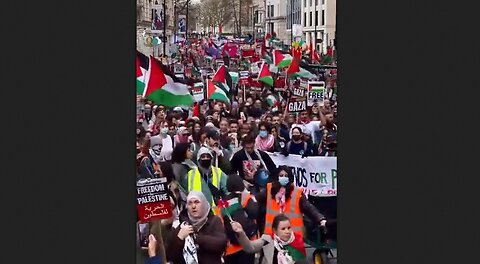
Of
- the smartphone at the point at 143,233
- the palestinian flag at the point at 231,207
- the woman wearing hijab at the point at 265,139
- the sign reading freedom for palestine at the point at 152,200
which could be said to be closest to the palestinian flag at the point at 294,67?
the woman wearing hijab at the point at 265,139

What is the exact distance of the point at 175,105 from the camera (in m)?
8.62

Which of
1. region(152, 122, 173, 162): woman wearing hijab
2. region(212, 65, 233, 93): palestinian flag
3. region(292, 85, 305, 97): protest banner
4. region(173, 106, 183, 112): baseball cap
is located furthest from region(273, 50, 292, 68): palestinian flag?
region(152, 122, 173, 162): woman wearing hijab

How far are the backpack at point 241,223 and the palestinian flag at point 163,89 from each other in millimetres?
1406

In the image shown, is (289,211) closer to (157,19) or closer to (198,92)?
(198,92)

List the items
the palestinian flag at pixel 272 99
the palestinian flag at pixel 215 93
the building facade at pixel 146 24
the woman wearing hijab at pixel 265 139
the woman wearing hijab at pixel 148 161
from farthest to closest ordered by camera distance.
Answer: the palestinian flag at pixel 272 99 < the palestinian flag at pixel 215 93 < the woman wearing hijab at pixel 265 139 < the woman wearing hijab at pixel 148 161 < the building facade at pixel 146 24

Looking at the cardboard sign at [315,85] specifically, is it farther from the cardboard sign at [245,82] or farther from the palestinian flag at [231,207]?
the palestinian flag at [231,207]

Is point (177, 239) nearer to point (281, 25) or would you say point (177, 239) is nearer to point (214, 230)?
point (214, 230)

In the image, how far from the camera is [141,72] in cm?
841

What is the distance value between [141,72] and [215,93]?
935mm

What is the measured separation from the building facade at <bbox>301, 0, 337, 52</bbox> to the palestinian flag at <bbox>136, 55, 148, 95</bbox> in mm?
1927

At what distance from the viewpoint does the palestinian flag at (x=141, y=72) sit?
8.37 meters

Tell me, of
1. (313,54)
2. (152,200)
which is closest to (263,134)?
(313,54)

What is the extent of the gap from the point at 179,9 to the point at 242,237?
2803 millimetres

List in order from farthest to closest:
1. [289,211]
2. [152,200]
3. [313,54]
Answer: [313,54] → [289,211] → [152,200]
